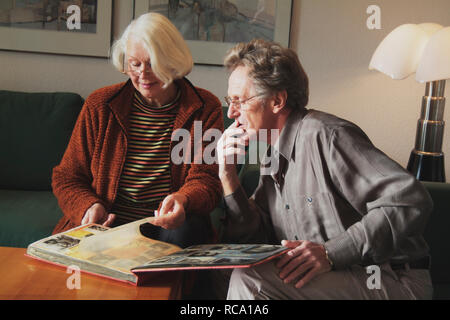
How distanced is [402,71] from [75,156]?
1512mm

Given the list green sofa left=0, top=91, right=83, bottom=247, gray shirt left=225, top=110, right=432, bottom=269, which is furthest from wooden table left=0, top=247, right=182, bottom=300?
green sofa left=0, top=91, right=83, bottom=247

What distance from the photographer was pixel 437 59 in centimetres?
201

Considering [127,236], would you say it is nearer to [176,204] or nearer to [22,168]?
[176,204]

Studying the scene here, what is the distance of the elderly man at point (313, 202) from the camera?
1.12m

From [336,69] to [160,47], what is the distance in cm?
138

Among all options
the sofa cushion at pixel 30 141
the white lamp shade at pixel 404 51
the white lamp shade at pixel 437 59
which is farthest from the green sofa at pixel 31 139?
the white lamp shade at pixel 437 59

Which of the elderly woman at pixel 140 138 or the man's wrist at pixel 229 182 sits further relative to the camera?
the elderly woman at pixel 140 138

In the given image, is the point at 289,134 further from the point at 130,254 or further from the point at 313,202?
the point at 130,254

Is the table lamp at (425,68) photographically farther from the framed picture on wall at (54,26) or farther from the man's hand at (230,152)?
the framed picture on wall at (54,26)

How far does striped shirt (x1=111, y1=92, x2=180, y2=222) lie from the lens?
5.33 ft

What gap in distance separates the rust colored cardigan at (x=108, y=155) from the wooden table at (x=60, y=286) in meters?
0.44

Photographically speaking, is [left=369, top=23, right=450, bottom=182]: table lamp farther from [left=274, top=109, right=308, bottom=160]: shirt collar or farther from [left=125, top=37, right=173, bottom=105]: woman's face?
[left=125, top=37, right=173, bottom=105]: woman's face

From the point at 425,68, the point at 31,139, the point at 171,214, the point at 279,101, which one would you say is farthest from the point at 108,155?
the point at 425,68

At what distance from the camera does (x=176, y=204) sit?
1415 mm
